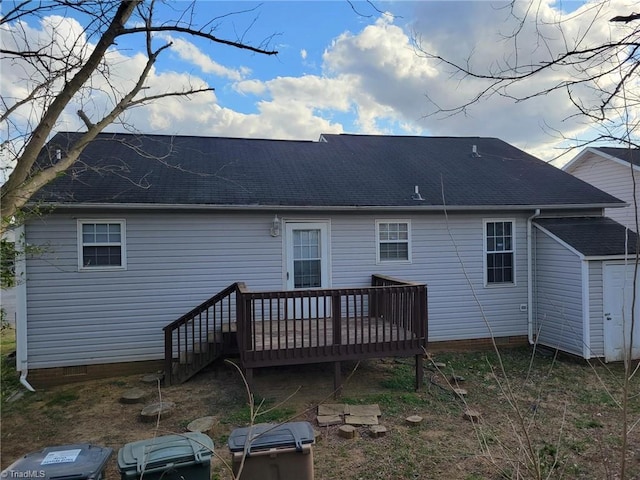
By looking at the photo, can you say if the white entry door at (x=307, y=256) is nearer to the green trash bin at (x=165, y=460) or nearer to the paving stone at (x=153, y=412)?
the paving stone at (x=153, y=412)

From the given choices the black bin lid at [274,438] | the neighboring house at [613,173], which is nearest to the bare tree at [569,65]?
the black bin lid at [274,438]

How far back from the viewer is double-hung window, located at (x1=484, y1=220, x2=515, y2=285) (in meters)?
8.87

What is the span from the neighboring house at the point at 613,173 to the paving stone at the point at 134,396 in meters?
12.5

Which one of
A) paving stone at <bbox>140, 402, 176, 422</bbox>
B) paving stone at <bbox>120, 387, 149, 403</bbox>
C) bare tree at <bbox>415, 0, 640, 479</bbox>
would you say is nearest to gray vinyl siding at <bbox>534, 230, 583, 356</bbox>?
bare tree at <bbox>415, 0, 640, 479</bbox>

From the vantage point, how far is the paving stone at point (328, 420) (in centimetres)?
525

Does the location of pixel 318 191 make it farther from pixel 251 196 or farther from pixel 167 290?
pixel 167 290

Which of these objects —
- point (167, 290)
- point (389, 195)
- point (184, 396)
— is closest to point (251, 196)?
point (167, 290)

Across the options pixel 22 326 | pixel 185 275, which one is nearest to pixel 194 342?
pixel 185 275

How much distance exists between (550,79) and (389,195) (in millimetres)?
5339

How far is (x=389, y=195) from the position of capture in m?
8.52

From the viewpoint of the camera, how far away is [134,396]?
6121 mm

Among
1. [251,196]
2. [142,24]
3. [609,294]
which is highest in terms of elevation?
[142,24]

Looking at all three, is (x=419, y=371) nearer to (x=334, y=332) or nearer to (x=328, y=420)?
(x=334, y=332)

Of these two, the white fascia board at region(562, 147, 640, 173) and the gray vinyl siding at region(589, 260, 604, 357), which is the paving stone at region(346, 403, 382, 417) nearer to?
the gray vinyl siding at region(589, 260, 604, 357)
